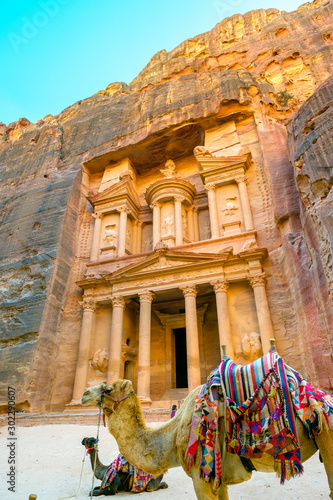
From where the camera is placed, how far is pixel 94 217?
20438 mm

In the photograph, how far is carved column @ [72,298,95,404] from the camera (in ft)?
47.6

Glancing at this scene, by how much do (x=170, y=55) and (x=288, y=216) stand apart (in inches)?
894

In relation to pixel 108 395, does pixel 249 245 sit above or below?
above

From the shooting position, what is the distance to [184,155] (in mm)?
22562

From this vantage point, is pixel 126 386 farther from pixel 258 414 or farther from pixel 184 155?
pixel 184 155

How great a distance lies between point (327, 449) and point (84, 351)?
46.2ft

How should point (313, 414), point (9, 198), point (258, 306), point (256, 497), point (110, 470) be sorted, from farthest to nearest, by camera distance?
point (9, 198) → point (258, 306) → point (110, 470) → point (256, 497) → point (313, 414)

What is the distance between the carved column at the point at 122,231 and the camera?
1858cm

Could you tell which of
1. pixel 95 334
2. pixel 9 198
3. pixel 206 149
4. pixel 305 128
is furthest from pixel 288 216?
pixel 9 198

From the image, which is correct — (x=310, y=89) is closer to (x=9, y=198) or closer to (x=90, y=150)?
(x=90, y=150)

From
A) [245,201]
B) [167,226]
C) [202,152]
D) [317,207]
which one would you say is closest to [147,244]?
[167,226]

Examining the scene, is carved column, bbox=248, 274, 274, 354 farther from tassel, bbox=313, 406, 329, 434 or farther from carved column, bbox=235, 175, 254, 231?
tassel, bbox=313, 406, 329, 434

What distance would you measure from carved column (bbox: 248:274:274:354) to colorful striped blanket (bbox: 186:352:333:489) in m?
9.78

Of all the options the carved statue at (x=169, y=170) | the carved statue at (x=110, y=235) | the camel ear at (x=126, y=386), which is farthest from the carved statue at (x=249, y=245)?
the camel ear at (x=126, y=386)
